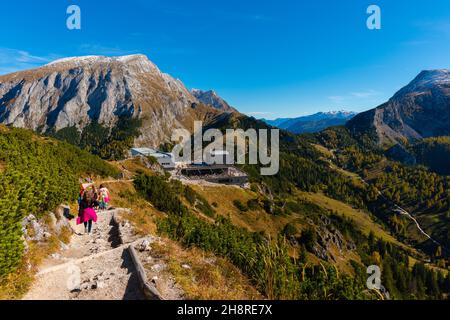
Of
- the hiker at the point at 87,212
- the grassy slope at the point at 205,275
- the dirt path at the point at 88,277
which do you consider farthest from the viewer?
the hiker at the point at 87,212

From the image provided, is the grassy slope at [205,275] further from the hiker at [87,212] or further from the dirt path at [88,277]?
the hiker at [87,212]

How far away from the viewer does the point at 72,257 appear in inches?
687

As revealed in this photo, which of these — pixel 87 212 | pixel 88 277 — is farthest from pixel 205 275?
pixel 87 212

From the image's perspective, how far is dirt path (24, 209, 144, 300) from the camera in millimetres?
12445

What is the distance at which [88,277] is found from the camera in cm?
1412

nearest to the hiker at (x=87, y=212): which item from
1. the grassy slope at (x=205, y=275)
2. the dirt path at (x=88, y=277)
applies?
the dirt path at (x=88, y=277)

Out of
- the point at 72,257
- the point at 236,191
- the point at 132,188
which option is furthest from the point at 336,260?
the point at 72,257

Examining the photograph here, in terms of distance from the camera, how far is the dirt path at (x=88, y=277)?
12445 mm

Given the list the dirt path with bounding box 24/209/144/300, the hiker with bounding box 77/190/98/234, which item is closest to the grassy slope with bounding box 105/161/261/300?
the dirt path with bounding box 24/209/144/300

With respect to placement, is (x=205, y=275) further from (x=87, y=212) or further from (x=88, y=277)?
(x=87, y=212)

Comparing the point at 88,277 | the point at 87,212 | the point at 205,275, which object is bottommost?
the point at 88,277
